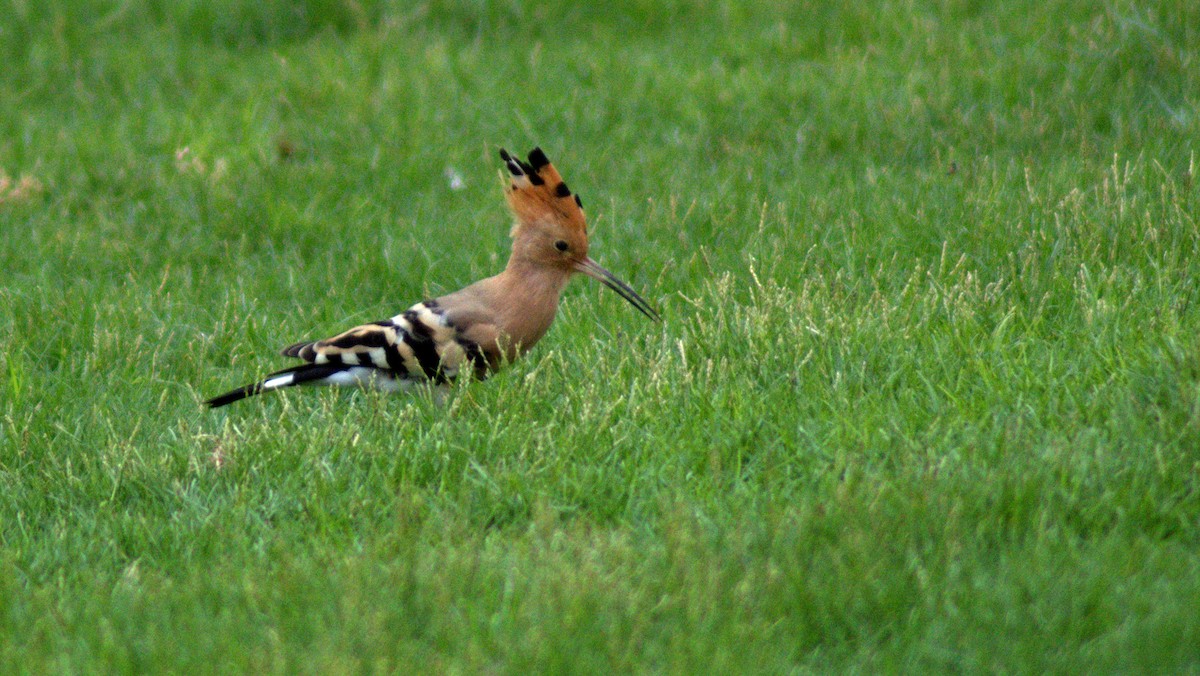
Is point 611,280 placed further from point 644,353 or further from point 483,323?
point 483,323

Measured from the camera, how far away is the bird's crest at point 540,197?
4789 millimetres

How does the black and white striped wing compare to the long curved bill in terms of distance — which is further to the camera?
the long curved bill

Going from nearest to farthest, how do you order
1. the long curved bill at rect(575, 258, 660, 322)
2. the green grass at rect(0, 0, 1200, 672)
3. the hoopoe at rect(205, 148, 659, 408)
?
the green grass at rect(0, 0, 1200, 672) < the hoopoe at rect(205, 148, 659, 408) < the long curved bill at rect(575, 258, 660, 322)

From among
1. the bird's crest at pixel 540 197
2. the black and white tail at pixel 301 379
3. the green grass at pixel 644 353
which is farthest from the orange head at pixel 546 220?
the black and white tail at pixel 301 379

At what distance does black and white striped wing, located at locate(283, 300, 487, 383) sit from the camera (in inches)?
183

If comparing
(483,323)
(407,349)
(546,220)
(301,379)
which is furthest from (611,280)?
(301,379)

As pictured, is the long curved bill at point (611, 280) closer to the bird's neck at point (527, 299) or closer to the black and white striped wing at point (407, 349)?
the bird's neck at point (527, 299)

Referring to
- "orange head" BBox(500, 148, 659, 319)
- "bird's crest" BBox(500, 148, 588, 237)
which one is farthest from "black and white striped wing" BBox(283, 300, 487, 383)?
"bird's crest" BBox(500, 148, 588, 237)

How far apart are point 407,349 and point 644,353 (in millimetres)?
819

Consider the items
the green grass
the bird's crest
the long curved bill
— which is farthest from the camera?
the long curved bill

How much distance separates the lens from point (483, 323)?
4.72 metres

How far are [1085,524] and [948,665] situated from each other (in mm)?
635

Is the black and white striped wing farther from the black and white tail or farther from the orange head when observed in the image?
the orange head

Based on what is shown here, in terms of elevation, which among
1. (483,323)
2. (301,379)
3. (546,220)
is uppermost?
(546,220)
